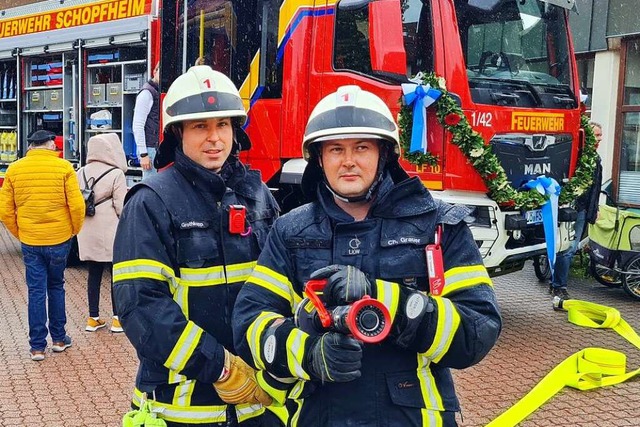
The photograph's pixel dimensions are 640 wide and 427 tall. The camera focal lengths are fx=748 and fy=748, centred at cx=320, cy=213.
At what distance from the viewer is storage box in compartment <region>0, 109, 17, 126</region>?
10.9 m

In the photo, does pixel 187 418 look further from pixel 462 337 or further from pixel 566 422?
pixel 566 422

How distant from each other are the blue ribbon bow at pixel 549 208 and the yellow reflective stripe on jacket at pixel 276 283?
433 centimetres

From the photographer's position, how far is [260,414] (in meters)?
2.66

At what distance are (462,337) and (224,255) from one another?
96 centimetres

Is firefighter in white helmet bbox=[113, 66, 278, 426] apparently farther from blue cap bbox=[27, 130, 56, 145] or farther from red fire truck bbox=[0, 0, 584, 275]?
blue cap bbox=[27, 130, 56, 145]

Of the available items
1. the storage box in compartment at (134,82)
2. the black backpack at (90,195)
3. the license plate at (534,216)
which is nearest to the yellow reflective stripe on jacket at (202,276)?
the license plate at (534,216)

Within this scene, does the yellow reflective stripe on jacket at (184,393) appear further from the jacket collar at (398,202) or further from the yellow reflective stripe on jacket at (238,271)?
the jacket collar at (398,202)

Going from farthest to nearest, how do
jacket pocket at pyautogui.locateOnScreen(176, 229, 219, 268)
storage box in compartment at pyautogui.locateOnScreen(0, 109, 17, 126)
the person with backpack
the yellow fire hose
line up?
storage box in compartment at pyautogui.locateOnScreen(0, 109, 17, 126) < the person with backpack < the yellow fire hose < jacket pocket at pyautogui.locateOnScreen(176, 229, 219, 268)

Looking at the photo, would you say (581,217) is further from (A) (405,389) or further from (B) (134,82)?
(A) (405,389)

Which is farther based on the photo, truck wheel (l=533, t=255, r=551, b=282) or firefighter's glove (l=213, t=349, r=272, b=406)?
truck wheel (l=533, t=255, r=551, b=282)

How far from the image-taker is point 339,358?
6.05 feet

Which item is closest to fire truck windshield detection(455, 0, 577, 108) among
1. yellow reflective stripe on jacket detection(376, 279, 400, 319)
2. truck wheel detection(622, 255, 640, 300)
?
truck wheel detection(622, 255, 640, 300)

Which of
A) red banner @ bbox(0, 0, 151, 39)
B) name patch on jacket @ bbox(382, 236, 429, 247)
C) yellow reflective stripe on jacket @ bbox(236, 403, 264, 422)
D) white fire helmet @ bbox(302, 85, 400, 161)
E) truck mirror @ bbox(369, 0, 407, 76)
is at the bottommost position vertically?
yellow reflective stripe on jacket @ bbox(236, 403, 264, 422)

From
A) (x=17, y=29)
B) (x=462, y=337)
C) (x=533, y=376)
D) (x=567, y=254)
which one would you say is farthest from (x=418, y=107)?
(x=17, y=29)
